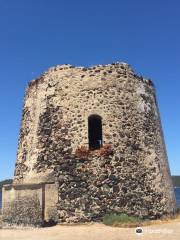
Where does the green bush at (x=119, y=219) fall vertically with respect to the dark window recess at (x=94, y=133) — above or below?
below

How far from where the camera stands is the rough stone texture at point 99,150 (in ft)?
44.4

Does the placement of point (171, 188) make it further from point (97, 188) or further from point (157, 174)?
point (97, 188)

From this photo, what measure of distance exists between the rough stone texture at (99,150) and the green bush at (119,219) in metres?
0.26

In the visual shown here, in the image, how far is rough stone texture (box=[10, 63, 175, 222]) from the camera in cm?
1354

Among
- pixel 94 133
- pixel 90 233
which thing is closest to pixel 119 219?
pixel 90 233

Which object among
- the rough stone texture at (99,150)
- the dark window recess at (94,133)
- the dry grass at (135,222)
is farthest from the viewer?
the dark window recess at (94,133)

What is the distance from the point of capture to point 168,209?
47.8 ft

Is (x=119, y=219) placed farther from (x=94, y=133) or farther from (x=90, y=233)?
(x=94, y=133)

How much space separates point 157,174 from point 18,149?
621 cm

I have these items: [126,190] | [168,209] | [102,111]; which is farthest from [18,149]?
[168,209]

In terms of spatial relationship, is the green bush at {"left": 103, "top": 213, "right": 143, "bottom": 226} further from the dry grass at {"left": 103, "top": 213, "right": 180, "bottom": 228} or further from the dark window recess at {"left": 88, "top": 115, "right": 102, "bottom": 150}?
the dark window recess at {"left": 88, "top": 115, "right": 102, "bottom": 150}

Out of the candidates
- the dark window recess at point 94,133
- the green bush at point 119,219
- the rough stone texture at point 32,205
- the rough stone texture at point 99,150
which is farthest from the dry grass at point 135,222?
the dark window recess at point 94,133

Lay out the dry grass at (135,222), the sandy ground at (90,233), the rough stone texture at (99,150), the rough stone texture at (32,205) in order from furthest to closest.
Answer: the rough stone texture at (99,150) < the rough stone texture at (32,205) < the dry grass at (135,222) < the sandy ground at (90,233)

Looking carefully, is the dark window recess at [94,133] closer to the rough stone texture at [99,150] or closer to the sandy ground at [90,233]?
the rough stone texture at [99,150]
